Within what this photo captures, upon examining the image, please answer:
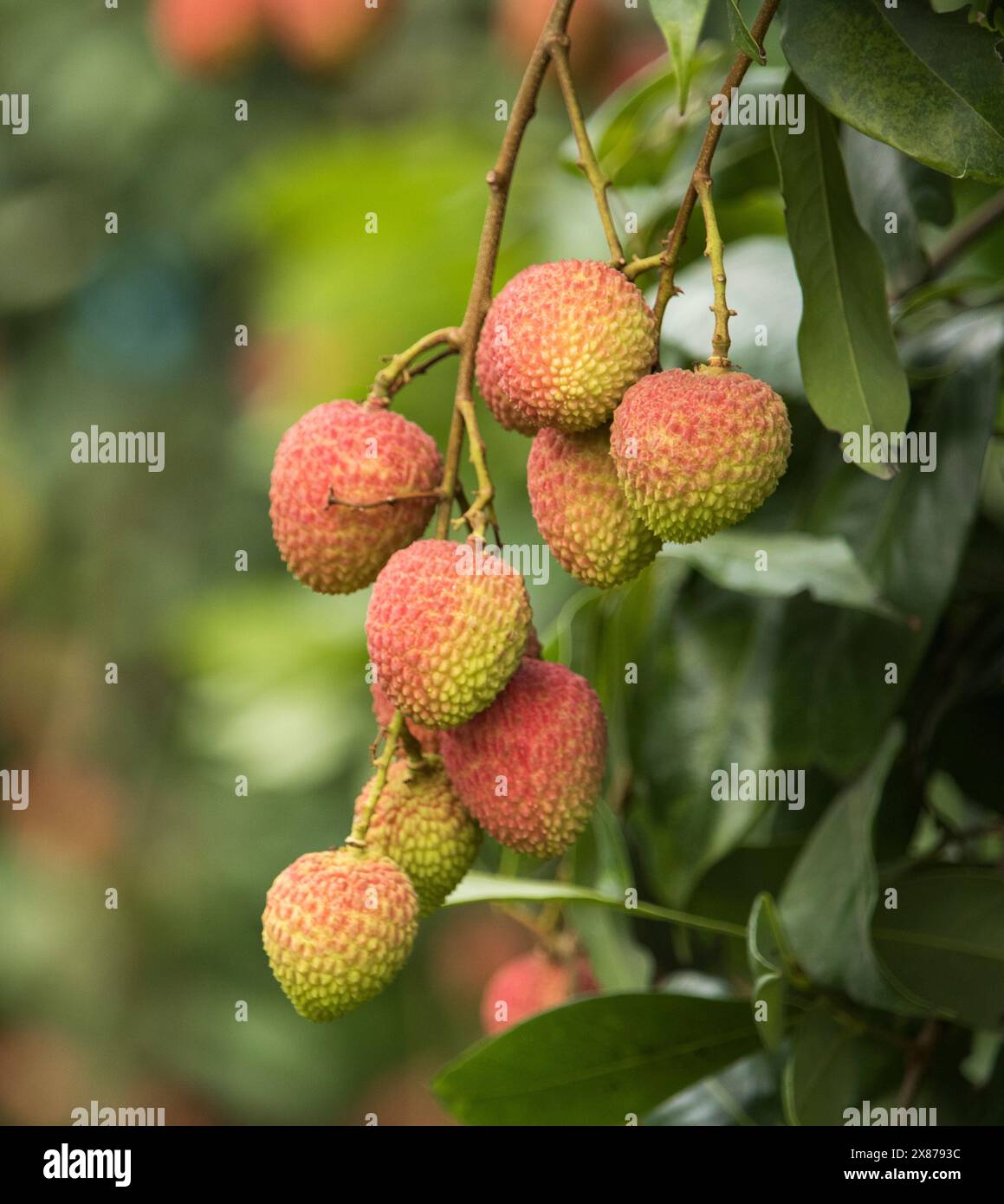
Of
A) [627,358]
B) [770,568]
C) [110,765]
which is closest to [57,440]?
[110,765]

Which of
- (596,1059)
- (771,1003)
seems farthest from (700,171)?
(596,1059)

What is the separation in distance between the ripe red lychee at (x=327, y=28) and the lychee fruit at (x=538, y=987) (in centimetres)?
124

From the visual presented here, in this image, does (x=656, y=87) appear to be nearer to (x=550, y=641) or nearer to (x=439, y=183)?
(x=550, y=641)

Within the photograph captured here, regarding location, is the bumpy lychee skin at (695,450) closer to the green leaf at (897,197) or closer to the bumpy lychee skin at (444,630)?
the bumpy lychee skin at (444,630)

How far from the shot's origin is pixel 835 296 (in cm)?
61

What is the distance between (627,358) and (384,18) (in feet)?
5.15

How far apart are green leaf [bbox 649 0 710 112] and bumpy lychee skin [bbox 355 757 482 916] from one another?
274mm

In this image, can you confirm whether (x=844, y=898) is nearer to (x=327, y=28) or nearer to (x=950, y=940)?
(x=950, y=940)

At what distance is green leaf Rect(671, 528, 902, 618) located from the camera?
763 millimetres

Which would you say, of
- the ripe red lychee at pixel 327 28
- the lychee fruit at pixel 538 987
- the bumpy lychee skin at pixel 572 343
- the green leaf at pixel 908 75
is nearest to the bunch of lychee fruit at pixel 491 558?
the bumpy lychee skin at pixel 572 343

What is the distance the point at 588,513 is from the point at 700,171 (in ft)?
0.42

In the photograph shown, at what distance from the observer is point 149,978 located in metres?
2.40

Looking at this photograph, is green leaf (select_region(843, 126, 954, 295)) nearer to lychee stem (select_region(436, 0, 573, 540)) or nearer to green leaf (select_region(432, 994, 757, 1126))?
lychee stem (select_region(436, 0, 573, 540))

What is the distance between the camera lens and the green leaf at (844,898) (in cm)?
75
